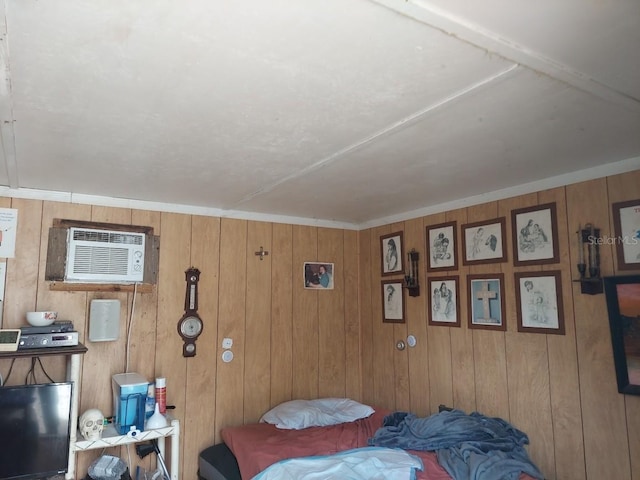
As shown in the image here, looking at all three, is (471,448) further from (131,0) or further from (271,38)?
(131,0)

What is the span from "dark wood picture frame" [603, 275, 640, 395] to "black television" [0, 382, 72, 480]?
2.91 m

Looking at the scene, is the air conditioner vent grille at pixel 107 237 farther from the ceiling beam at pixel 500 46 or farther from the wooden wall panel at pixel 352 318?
the ceiling beam at pixel 500 46

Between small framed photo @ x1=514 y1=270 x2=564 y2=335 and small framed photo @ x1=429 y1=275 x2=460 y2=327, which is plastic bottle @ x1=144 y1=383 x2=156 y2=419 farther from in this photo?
small framed photo @ x1=514 y1=270 x2=564 y2=335

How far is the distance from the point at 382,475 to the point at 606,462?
1.19 metres

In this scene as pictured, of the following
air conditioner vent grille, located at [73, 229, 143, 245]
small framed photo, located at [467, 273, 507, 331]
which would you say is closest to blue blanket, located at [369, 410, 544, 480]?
small framed photo, located at [467, 273, 507, 331]

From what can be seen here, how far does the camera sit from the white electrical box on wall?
291cm

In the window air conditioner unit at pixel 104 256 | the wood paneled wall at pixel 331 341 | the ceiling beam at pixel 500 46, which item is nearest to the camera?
the ceiling beam at pixel 500 46

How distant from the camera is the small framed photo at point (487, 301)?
9.67 ft

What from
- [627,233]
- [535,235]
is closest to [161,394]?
[535,235]

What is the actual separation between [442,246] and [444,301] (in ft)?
1.34

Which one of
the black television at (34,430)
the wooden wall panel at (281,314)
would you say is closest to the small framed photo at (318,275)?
the wooden wall panel at (281,314)

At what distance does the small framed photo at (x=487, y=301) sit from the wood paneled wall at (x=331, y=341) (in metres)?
0.06

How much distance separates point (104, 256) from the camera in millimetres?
3057

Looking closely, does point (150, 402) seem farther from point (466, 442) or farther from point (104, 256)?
point (466, 442)
